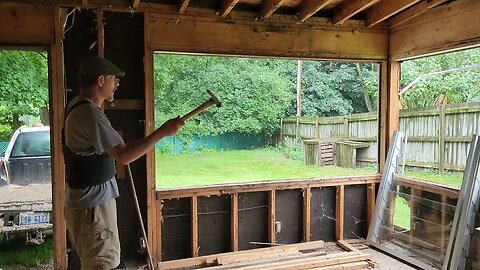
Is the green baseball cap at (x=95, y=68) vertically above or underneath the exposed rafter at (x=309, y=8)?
underneath

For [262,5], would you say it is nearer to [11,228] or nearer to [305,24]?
[305,24]

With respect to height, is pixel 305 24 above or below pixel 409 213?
above

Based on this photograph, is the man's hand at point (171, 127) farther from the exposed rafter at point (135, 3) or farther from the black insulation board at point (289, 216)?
the black insulation board at point (289, 216)

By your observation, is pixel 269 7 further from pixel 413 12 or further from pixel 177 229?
pixel 177 229

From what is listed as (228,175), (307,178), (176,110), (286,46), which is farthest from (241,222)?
(286,46)

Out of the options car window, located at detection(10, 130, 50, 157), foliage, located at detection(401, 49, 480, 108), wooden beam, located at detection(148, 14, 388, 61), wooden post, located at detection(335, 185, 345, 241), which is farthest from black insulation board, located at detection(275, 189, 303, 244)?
foliage, located at detection(401, 49, 480, 108)

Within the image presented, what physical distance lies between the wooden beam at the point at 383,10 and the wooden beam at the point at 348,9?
0.16m

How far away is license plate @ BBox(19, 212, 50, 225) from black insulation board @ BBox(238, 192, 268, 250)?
2.05 m

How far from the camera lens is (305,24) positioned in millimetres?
3939

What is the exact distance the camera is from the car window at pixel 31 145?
4551 mm

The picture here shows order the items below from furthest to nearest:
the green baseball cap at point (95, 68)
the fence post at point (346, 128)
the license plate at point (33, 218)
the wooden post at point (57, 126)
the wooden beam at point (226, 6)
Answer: the fence post at point (346, 128) < the license plate at point (33, 218) < the wooden beam at point (226, 6) < the wooden post at point (57, 126) < the green baseball cap at point (95, 68)

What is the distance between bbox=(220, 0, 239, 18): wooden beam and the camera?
10.8 feet

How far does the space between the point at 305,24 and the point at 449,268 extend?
2.67 m

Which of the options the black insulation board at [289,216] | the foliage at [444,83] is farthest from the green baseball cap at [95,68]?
the foliage at [444,83]
